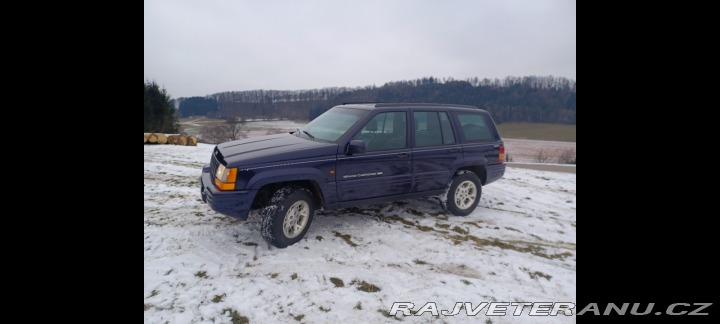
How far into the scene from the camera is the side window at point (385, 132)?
401cm

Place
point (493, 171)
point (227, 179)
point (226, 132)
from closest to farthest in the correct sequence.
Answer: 1. point (227, 179)
2. point (493, 171)
3. point (226, 132)

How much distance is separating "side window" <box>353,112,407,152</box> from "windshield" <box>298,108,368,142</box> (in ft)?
0.64

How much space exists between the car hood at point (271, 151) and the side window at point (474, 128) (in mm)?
2233

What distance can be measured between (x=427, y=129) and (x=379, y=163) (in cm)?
100

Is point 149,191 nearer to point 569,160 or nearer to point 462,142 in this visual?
point 462,142

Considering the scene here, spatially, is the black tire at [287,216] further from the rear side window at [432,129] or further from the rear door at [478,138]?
the rear door at [478,138]

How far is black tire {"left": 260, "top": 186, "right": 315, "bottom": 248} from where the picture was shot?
341cm

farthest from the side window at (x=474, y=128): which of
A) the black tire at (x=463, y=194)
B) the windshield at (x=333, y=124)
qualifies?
the windshield at (x=333, y=124)

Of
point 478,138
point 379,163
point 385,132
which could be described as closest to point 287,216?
point 379,163

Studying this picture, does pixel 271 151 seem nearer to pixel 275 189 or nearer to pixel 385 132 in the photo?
pixel 275 189

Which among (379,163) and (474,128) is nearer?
(379,163)

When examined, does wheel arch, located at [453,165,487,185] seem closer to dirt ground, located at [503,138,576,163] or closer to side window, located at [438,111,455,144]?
side window, located at [438,111,455,144]

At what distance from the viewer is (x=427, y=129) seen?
4.50 meters
